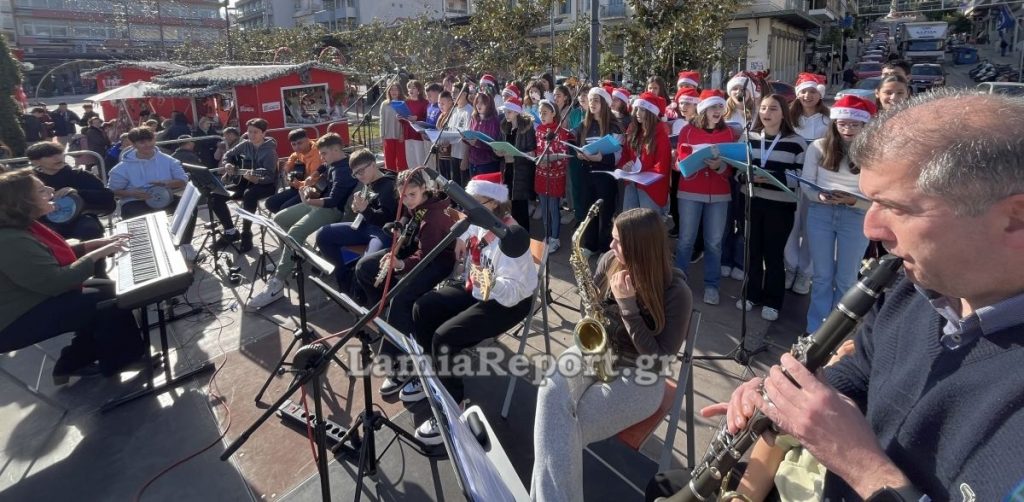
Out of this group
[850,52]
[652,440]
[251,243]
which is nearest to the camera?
[652,440]

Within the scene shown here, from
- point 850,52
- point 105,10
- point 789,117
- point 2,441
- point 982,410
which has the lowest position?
point 2,441

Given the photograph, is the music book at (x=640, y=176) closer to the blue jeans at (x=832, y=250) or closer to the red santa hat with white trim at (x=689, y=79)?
the blue jeans at (x=832, y=250)

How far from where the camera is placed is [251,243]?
6.84m

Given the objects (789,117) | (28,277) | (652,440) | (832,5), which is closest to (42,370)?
(28,277)

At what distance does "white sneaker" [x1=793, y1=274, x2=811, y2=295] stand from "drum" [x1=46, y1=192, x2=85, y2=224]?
706cm

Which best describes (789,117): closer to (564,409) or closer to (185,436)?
(564,409)

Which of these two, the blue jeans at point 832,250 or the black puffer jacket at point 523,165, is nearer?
the blue jeans at point 832,250

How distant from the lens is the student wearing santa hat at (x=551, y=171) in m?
5.84

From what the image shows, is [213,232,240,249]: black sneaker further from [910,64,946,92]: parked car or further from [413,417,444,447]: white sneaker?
[910,64,946,92]: parked car

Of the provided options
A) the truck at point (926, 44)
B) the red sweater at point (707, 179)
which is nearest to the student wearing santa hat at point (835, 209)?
the red sweater at point (707, 179)

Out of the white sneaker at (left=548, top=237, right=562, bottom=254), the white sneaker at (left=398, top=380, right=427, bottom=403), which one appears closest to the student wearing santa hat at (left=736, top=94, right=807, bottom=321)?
the white sneaker at (left=548, top=237, right=562, bottom=254)

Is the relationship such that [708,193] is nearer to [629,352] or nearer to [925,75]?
[629,352]

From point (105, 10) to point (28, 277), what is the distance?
53942 mm

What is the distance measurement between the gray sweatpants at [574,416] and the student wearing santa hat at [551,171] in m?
3.05
